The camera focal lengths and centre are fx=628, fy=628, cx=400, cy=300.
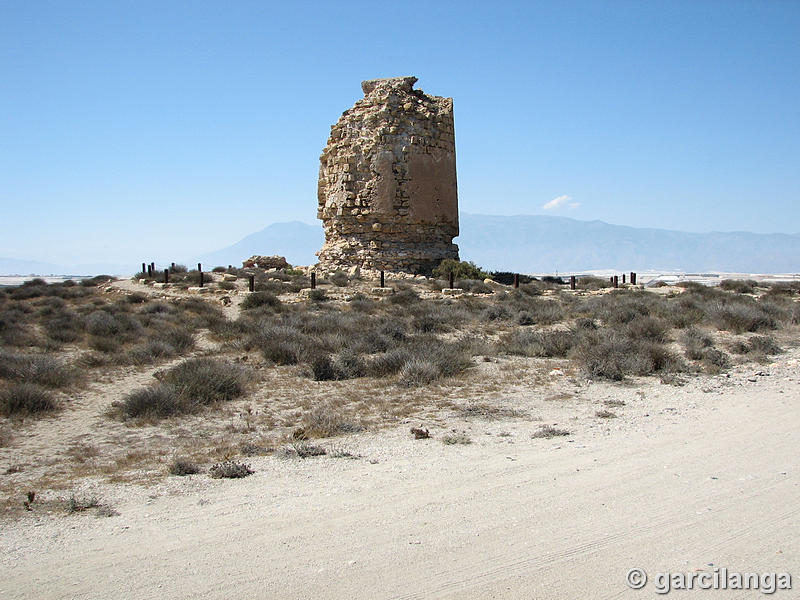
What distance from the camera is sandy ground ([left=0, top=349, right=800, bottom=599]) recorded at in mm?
3273

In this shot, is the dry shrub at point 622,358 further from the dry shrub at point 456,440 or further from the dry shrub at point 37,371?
the dry shrub at point 37,371

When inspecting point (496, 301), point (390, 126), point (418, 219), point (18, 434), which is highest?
point (390, 126)

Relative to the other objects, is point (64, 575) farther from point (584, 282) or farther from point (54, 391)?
point (584, 282)

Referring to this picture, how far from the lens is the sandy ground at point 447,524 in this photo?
327 cm

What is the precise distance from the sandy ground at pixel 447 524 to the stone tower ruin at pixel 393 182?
18.3 meters

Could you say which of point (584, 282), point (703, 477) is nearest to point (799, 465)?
point (703, 477)

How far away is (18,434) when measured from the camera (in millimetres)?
6891

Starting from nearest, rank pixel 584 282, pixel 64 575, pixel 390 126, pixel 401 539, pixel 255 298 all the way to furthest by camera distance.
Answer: pixel 64 575 < pixel 401 539 < pixel 255 298 < pixel 390 126 < pixel 584 282

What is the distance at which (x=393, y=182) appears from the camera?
23422 millimetres

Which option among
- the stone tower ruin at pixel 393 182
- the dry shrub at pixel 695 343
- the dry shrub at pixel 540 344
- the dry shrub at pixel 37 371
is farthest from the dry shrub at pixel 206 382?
the stone tower ruin at pixel 393 182

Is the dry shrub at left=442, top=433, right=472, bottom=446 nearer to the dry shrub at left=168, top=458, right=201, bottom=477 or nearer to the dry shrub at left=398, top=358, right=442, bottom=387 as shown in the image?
the dry shrub at left=168, top=458, right=201, bottom=477

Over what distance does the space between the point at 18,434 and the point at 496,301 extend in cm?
1381

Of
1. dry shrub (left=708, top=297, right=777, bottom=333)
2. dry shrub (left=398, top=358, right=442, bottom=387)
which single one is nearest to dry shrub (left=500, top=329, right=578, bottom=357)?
dry shrub (left=398, top=358, right=442, bottom=387)

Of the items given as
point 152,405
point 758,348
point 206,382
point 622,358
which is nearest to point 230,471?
point 152,405
